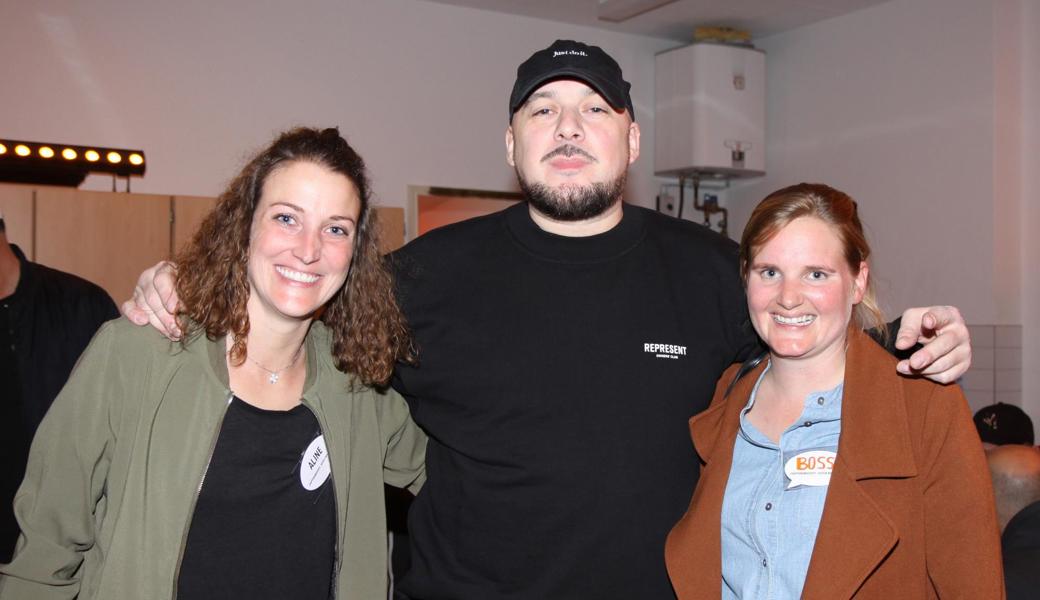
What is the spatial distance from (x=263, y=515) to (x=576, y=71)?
3.98 feet

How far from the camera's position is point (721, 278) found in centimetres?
216

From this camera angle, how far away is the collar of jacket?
1697mm

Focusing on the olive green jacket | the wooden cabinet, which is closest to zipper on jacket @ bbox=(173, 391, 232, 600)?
the olive green jacket

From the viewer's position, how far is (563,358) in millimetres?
2021

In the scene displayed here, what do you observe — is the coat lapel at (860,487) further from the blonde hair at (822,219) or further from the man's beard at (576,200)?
the man's beard at (576,200)

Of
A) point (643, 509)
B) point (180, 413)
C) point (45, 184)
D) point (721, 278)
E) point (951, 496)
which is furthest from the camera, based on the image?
point (45, 184)

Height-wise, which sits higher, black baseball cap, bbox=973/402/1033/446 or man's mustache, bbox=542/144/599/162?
man's mustache, bbox=542/144/599/162

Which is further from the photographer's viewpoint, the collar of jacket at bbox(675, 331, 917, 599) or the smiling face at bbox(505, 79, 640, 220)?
the smiling face at bbox(505, 79, 640, 220)

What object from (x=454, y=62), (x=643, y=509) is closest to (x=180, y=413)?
(x=643, y=509)

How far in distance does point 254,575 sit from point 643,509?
0.83 m

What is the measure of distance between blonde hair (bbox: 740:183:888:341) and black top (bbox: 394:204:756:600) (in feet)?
0.78

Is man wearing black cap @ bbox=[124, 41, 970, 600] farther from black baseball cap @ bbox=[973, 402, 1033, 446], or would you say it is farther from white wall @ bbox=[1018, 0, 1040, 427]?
white wall @ bbox=[1018, 0, 1040, 427]

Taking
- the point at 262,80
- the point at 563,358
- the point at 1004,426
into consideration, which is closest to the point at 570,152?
the point at 563,358

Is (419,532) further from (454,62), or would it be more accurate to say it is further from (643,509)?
(454,62)
